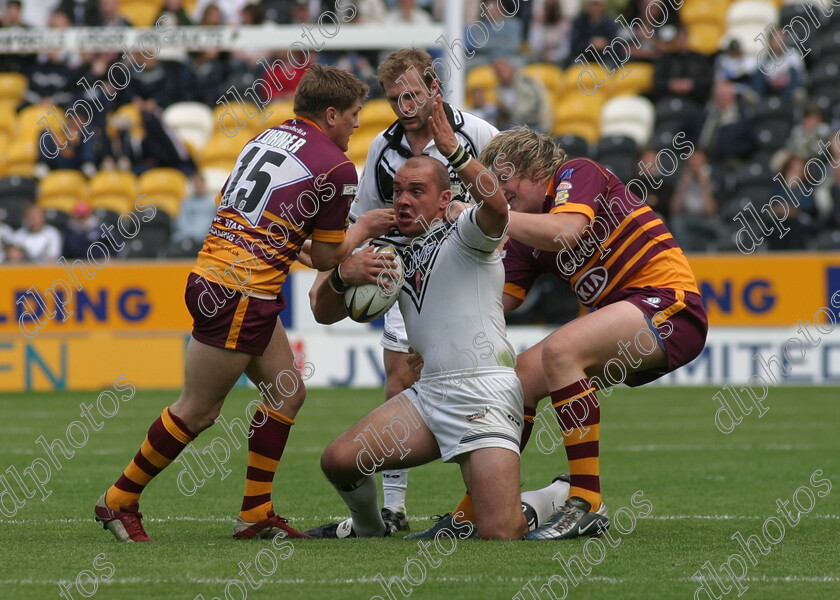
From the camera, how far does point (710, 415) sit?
12.1 m

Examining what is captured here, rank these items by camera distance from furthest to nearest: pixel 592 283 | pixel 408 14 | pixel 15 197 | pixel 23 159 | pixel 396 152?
pixel 23 159 → pixel 15 197 → pixel 408 14 → pixel 396 152 → pixel 592 283

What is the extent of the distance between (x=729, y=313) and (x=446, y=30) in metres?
4.41

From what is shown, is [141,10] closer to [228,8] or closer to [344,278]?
[228,8]

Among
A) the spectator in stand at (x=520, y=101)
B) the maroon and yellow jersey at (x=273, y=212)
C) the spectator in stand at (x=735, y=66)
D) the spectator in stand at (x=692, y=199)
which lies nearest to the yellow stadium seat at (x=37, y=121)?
the spectator in stand at (x=520, y=101)

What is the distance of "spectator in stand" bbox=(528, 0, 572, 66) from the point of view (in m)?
19.3

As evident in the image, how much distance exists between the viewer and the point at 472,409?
18.9ft

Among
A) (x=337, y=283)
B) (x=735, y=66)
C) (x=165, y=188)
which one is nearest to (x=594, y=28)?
(x=735, y=66)

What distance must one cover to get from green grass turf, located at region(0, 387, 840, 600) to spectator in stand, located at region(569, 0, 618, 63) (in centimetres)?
761

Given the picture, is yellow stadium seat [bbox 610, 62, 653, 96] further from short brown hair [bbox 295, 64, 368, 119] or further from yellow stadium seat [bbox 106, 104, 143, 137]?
short brown hair [bbox 295, 64, 368, 119]

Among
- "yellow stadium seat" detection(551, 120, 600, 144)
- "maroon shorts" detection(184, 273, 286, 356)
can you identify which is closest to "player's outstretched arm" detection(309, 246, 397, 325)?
"maroon shorts" detection(184, 273, 286, 356)

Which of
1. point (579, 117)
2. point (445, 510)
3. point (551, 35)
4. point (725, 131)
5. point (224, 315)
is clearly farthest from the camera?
point (551, 35)

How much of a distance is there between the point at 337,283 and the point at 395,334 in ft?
4.11

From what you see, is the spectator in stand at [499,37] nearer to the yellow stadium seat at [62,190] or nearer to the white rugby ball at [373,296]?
the yellow stadium seat at [62,190]

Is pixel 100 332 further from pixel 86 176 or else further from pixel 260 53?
pixel 260 53
